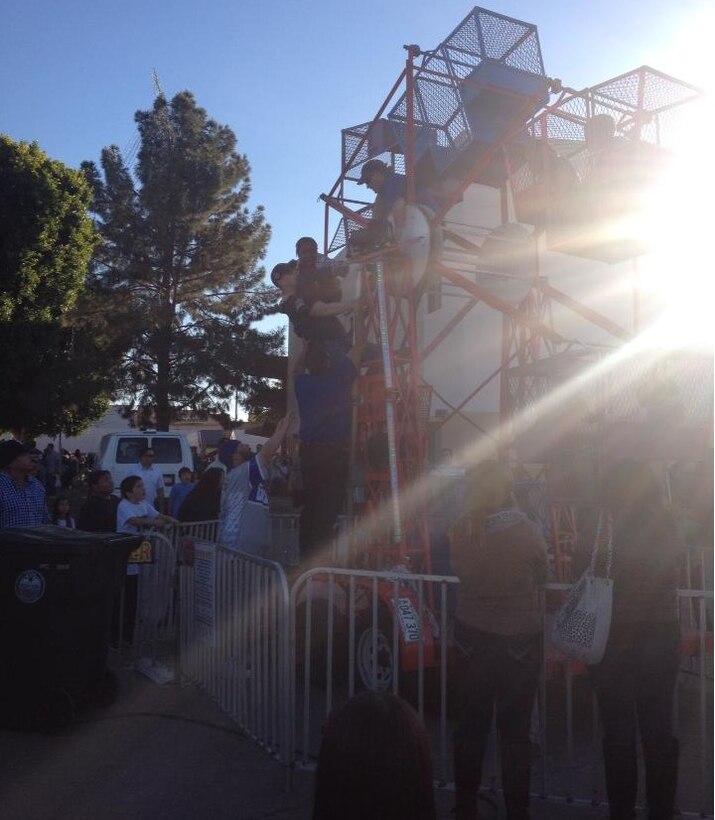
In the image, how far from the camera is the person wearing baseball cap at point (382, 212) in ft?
19.6

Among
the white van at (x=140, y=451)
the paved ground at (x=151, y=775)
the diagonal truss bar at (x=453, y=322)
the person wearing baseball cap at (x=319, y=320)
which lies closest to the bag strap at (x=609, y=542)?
the paved ground at (x=151, y=775)

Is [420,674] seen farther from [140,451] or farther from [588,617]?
[140,451]

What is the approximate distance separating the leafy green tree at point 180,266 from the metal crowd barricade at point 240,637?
24.1 m

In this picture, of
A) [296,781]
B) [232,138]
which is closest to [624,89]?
[296,781]

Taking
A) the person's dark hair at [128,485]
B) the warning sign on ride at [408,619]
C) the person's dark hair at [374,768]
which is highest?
the person's dark hair at [128,485]

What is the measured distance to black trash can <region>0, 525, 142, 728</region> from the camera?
5164 millimetres

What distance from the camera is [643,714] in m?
3.52

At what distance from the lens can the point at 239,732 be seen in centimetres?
509

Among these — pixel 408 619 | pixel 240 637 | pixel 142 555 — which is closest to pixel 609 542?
pixel 408 619

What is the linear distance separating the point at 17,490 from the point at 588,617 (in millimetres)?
4817

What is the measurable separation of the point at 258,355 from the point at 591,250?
23.2 metres

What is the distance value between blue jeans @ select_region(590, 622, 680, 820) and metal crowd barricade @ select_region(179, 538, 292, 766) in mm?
1652

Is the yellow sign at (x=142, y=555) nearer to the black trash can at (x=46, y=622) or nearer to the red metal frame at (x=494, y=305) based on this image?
the black trash can at (x=46, y=622)

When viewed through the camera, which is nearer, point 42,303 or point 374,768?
point 374,768
